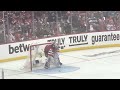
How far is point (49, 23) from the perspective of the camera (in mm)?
13234

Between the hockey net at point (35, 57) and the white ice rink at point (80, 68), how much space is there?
0.89 feet

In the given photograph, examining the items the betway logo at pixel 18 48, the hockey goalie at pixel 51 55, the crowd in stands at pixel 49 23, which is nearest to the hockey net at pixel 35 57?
the hockey goalie at pixel 51 55

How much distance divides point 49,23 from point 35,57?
381 centimetres

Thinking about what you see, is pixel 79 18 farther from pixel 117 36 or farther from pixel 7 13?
pixel 7 13

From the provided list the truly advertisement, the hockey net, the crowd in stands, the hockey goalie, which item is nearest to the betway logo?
the crowd in stands

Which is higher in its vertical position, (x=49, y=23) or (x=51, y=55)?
(x=49, y=23)

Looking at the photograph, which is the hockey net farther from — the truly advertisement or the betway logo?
the truly advertisement

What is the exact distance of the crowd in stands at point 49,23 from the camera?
37.8 ft

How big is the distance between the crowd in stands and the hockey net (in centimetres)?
182

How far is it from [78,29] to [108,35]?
5.42ft

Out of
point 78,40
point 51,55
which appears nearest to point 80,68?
point 51,55

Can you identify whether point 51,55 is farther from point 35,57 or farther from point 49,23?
point 49,23
